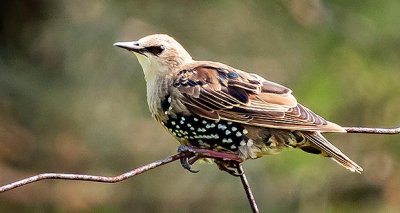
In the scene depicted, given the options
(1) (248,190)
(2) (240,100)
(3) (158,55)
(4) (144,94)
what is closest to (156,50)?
(3) (158,55)

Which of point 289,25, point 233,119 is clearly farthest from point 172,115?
point 289,25

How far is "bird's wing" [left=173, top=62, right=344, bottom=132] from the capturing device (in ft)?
11.9

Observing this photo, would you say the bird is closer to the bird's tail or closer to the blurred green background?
the bird's tail

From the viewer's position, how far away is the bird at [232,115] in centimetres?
361

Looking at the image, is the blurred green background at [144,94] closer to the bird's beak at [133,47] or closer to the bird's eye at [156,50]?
the bird's eye at [156,50]

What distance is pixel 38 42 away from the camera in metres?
7.23

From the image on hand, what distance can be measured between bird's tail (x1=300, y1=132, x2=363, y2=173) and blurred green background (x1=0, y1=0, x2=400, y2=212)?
3.36 meters

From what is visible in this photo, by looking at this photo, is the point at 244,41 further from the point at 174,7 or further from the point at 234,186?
the point at 234,186

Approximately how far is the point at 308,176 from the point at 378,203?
0.64 meters

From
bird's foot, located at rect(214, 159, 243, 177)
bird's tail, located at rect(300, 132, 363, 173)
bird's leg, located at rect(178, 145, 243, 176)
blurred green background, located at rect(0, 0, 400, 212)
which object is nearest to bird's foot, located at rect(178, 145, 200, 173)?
bird's leg, located at rect(178, 145, 243, 176)

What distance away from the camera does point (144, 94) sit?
7.27 metres

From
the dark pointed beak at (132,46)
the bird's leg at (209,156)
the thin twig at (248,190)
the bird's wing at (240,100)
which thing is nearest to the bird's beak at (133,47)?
the dark pointed beak at (132,46)

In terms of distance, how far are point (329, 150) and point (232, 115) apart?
1.17 ft

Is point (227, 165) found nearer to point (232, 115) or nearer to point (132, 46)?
point (232, 115)
